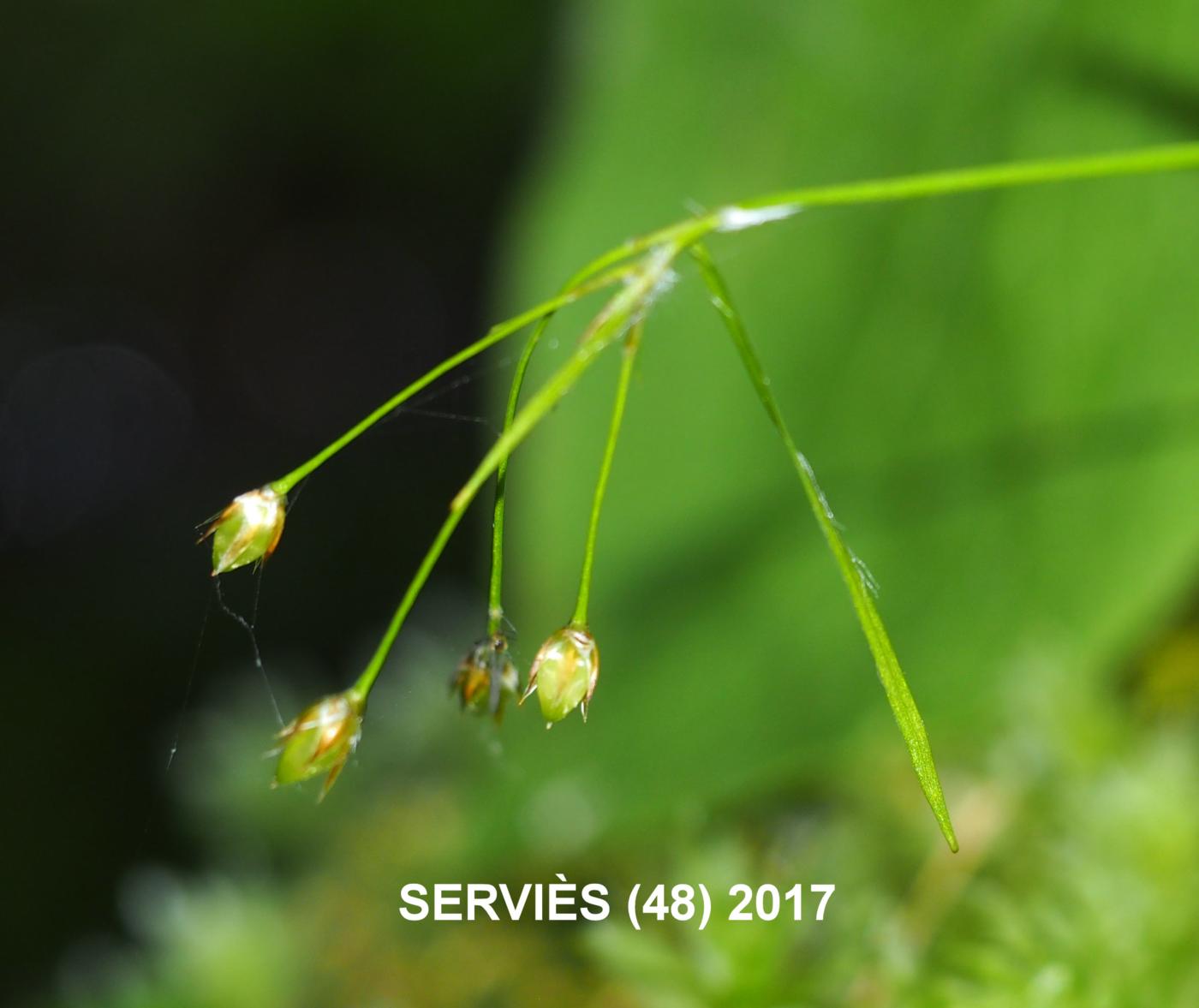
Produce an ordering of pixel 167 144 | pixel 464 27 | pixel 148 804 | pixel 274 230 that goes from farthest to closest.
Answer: pixel 274 230 → pixel 167 144 → pixel 464 27 → pixel 148 804

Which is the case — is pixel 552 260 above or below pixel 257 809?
above

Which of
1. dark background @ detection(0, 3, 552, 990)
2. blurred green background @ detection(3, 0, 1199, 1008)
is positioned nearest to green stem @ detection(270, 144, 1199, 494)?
blurred green background @ detection(3, 0, 1199, 1008)

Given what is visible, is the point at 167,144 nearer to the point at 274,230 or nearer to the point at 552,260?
the point at 274,230

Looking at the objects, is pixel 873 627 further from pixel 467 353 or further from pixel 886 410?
pixel 886 410

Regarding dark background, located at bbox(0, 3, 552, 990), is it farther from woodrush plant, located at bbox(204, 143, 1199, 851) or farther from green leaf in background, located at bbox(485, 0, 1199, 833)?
woodrush plant, located at bbox(204, 143, 1199, 851)

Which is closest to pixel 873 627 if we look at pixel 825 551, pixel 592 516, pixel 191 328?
pixel 592 516

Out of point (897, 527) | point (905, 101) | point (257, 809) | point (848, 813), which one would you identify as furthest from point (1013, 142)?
point (257, 809)

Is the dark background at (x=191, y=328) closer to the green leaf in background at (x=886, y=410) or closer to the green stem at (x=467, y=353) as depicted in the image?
the green leaf in background at (x=886, y=410)

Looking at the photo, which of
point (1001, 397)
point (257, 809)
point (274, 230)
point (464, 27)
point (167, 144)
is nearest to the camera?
point (1001, 397)
